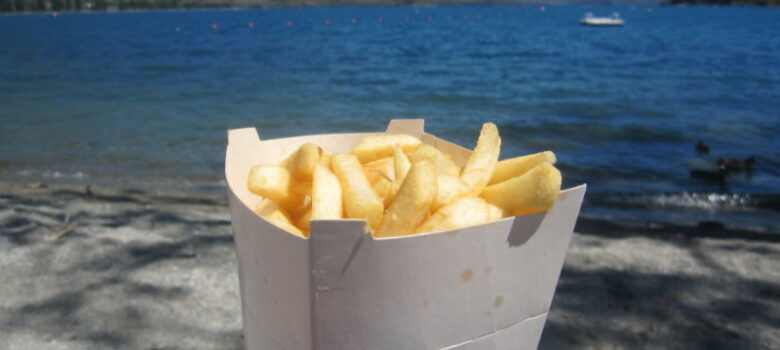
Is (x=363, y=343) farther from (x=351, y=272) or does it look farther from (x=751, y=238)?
(x=751, y=238)

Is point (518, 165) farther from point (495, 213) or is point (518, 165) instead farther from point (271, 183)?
point (271, 183)

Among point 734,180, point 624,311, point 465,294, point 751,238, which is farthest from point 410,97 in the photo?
point 465,294

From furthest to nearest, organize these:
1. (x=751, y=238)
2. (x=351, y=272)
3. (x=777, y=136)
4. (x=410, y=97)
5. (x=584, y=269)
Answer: (x=410, y=97) → (x=777, y=136) → (x=751, y=238) → (x=584, y=269) → (x=351, y=272)

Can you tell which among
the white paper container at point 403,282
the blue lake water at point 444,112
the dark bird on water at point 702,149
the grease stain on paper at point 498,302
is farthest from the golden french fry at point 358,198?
the dark bird on water at point 702,149

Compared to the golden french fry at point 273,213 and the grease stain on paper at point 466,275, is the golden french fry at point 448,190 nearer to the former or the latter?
the grease stain on paper at point 466,275

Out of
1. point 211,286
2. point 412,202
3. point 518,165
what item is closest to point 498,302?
point 412,202
